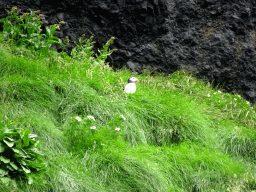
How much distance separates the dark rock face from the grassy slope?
66.1 inches

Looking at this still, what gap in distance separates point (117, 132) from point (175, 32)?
446 cm

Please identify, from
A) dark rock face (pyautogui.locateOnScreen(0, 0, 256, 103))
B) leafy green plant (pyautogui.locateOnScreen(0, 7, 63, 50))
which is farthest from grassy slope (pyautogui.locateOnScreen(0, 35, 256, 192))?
dark rock face (pyautogui.locateOnScreen(0, 0, 256, 103))

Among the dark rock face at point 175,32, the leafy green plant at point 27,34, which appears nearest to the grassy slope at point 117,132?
the leafy green plant at point 27,34

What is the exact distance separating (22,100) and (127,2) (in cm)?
413

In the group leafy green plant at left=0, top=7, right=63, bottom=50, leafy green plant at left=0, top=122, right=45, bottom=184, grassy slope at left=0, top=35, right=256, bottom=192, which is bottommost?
grassy slope at left=0, top=35, right=256, bottom=192

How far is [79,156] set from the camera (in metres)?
3.00

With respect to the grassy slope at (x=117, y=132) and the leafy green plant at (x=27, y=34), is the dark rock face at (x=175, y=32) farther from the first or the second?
the grassy slope at (x=117, y=132)

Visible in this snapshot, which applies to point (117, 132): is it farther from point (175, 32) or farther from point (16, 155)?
point (175, 32)

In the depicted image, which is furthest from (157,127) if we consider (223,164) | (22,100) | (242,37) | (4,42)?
(242,37)

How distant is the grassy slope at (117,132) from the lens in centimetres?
284

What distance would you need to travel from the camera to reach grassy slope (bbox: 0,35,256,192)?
2.84 meters

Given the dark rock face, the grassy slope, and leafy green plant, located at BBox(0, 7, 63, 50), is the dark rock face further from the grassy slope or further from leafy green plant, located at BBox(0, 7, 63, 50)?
the grassy slope

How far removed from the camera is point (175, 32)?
688 centimetres

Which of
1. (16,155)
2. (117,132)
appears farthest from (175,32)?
(16,155)
